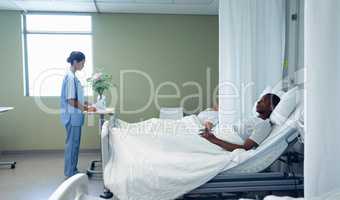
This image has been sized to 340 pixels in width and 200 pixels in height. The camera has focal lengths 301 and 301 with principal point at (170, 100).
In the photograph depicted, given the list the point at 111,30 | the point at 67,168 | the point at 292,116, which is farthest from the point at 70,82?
the point at 292,116

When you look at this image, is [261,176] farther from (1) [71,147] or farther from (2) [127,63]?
(2) [127,63]

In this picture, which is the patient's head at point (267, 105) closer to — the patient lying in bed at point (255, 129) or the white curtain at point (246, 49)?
the patient lying in bed at point (255, 129)

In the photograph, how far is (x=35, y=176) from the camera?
344cm

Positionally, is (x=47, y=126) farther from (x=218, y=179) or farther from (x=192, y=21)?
(x=218, y=179)

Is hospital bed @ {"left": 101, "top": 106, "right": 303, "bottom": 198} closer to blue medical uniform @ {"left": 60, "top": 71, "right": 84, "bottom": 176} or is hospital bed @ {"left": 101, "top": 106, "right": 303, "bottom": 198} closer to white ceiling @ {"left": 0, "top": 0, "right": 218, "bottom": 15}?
blue medical uniform @ {"left": 60, "top": 71, "right": 84, "bottom": 176}

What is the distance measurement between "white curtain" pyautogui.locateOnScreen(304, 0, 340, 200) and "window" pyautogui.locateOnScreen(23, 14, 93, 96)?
11.9ft

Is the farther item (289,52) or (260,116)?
(289,52)

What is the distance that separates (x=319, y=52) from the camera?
4.98ft

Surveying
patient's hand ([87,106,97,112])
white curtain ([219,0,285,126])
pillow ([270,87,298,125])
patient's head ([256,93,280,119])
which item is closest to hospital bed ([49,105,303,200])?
pillow ([270,87,298,125])

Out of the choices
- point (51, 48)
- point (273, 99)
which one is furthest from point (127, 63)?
point (273, 99)

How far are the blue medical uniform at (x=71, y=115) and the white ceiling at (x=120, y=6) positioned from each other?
4.19 feet

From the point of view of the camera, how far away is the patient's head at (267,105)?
8.52ft

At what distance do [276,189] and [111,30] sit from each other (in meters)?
3.39

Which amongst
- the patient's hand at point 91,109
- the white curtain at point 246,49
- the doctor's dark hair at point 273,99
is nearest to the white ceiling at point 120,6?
the white curtain at point 246,49
